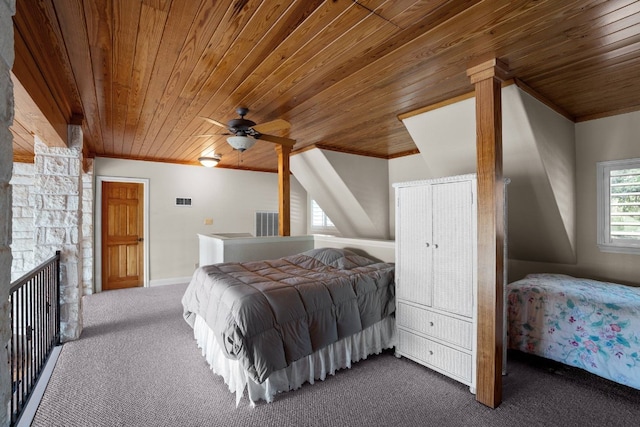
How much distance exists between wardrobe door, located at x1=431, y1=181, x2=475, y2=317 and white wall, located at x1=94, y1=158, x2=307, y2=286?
4853 millimetres

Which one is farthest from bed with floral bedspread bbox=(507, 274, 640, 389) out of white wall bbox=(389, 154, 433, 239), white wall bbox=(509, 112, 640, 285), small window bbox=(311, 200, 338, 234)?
small window bbox=(311, 200, 338, 234)

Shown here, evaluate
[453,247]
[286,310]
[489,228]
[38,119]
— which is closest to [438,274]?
[453,247]

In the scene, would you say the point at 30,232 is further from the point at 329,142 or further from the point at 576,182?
the point at 576,182

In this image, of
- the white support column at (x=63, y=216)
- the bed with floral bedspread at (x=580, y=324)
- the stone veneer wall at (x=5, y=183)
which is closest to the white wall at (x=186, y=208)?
the white support column at (x=63, y=216)

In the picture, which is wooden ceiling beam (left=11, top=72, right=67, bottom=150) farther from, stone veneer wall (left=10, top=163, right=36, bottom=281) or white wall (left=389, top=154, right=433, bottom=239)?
white wall (left=389, top=154, right=433, bottom=239)

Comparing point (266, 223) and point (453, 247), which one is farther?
point (266, 223)

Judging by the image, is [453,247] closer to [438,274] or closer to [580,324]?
[438,274]

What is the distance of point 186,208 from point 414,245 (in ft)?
15.8

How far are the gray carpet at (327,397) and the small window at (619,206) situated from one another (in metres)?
1.44

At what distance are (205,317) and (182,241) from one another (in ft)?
12.3

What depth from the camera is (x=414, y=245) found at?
2865mm

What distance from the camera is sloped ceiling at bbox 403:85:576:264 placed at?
109 inches

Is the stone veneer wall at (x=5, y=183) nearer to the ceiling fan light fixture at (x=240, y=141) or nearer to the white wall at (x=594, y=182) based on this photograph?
the ceiling fan light fixture at (x=240, y=141)

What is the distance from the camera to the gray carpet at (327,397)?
210 cm
